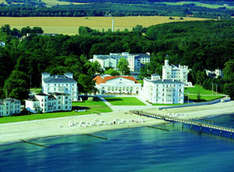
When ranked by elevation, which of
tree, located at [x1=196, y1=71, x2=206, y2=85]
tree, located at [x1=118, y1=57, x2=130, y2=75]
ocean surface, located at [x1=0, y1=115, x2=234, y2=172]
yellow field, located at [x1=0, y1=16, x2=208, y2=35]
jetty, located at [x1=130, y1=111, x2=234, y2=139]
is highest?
yellow field, located at [x1=0, y1=16, x2=208, y2=35]

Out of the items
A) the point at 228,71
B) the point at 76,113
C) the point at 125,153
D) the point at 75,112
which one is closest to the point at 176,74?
the point at 228,71

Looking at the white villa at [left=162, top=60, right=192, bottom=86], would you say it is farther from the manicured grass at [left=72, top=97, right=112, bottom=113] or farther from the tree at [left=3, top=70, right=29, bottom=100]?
the tree at [left=3, top=70, right=29, bottom=100]

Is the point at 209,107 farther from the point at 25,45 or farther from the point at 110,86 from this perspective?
the point at 25,45

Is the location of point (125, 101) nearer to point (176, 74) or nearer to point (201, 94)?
point (201, 94)

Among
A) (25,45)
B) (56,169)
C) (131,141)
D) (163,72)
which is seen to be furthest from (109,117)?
(25,45)

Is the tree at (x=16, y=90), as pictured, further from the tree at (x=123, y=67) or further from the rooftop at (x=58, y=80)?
the tree at (x=123, y=67)

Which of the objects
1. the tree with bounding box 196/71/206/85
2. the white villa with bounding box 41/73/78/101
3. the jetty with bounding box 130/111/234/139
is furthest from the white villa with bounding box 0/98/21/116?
the tree with bounding box 196/71/206/85
